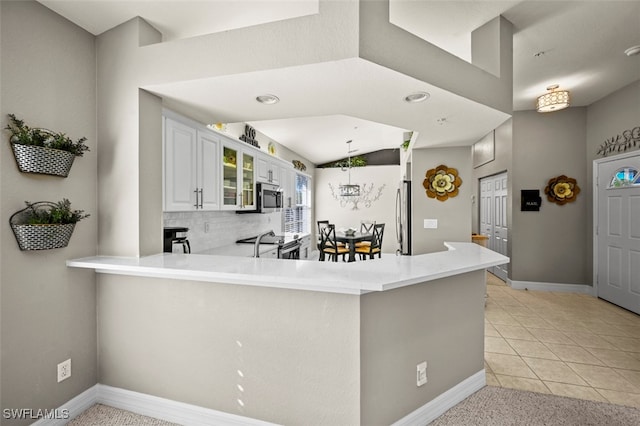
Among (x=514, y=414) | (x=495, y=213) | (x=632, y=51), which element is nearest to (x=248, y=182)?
(x=514, y=414)

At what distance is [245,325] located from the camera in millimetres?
1798

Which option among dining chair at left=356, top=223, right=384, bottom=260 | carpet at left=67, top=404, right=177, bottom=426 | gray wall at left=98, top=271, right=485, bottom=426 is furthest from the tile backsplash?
dining chair at left=356, top=223, right=384, bottom=260

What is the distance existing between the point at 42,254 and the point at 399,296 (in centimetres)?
211

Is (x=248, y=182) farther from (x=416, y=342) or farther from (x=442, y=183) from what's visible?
(x=416, y=342)

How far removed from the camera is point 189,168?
2729 millimetres

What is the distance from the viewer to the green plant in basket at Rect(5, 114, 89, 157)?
64.2 inches

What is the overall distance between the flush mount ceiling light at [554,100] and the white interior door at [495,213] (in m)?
1.69

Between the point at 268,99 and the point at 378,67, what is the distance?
0.81 m

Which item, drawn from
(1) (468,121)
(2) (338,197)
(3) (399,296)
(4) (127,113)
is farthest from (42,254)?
(2) (338,197)

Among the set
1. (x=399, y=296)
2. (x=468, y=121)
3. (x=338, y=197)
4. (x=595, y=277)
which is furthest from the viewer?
(x=338, y=197)

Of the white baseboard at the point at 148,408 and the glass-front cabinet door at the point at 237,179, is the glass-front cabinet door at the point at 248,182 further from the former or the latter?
the white baseboard at the point at 148,408

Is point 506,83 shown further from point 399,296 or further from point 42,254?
point 42,254

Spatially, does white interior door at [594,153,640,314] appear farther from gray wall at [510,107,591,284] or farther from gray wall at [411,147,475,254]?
gray wall at [411,147,475,254]

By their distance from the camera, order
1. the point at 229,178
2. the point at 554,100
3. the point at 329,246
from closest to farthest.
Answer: the point at 229,178, the point at 554,100, the point at 329,246
